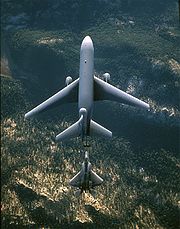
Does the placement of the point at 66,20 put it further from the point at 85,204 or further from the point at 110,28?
the point at 85,204

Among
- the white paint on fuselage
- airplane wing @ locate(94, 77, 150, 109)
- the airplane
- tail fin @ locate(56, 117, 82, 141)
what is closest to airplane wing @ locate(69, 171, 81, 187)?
the airplane

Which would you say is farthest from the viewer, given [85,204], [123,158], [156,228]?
[123,158]

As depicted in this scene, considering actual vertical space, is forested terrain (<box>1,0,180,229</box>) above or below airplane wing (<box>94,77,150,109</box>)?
below

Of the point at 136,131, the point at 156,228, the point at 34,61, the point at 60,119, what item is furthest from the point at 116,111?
the point at 156,228

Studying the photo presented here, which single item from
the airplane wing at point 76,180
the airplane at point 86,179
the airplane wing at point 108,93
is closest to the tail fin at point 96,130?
the airplane wing at point 108,93

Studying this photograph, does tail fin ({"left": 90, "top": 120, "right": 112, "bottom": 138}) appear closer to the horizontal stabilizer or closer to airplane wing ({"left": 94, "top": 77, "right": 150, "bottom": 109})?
airplane wing ({"left": 94, "top": 77, "right": 150, "bottom": 109})

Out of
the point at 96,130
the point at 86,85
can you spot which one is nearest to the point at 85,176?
the point at 96,130
